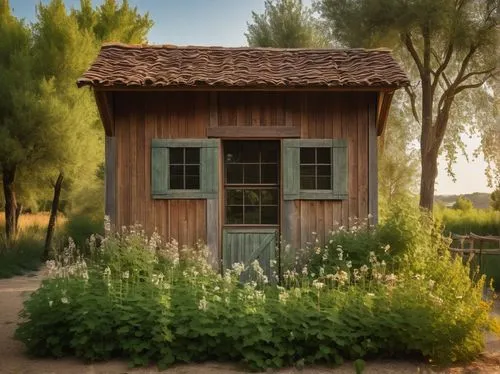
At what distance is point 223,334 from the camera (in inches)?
279

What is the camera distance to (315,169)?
416 inches

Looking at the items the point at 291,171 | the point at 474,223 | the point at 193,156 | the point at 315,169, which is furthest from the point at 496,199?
the point at 193,156

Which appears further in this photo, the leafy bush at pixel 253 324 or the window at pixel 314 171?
the window at pixel 314 171

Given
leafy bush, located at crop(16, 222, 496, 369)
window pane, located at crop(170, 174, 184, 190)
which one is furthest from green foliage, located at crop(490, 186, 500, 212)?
leafy bush, located at crop(16, 222, 496, 369)

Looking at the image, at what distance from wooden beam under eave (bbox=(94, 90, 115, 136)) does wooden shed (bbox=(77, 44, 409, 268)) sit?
0.03m

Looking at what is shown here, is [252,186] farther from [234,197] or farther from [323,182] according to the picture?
[323,182]

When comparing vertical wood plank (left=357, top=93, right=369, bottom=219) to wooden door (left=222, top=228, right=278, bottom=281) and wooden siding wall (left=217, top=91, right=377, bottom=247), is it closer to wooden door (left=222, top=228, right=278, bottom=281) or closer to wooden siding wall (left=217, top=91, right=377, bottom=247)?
wooden siding wall (left=217, top=91, right=377, bottom=247)

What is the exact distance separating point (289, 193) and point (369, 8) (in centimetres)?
1269

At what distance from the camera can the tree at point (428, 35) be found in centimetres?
2080

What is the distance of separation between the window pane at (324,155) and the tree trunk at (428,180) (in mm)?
11188

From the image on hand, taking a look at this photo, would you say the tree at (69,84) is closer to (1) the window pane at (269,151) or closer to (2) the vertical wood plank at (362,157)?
(1) the window pane at (269,151)

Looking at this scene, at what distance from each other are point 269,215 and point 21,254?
32.9ft

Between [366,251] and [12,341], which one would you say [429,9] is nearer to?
[366,251]

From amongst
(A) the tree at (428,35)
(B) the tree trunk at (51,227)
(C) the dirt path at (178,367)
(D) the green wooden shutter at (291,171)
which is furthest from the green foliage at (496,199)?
(C) the dirt path at (178,367)
